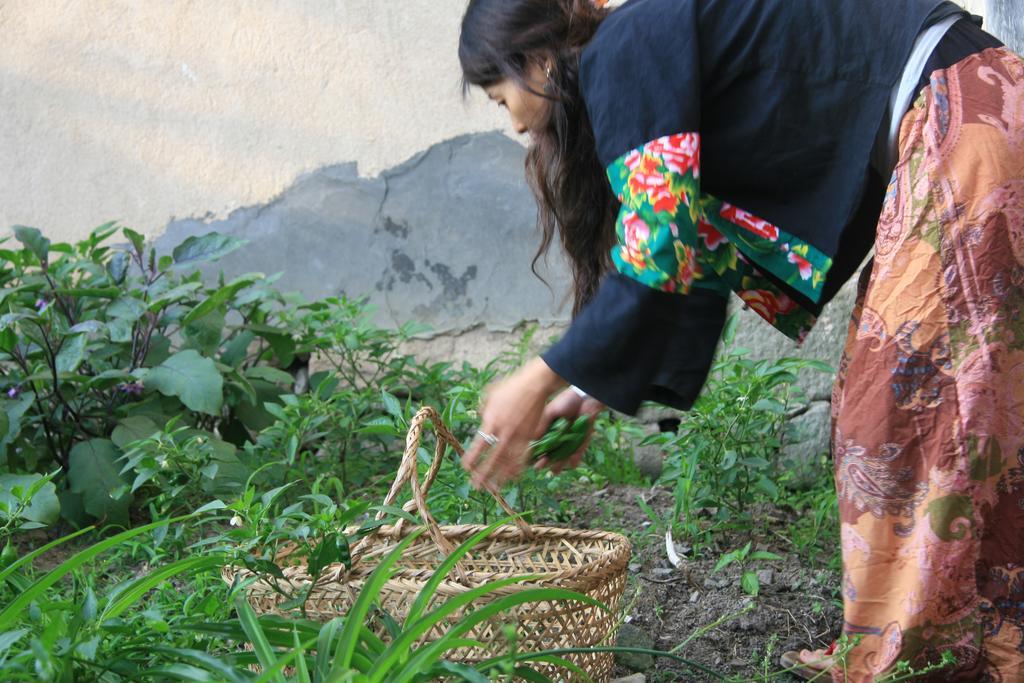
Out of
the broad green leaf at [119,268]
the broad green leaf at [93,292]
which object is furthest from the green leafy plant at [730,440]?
the broad green leaf at [119,268]

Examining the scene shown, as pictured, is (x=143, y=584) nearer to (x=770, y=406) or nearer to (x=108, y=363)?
(x=770, y=406)

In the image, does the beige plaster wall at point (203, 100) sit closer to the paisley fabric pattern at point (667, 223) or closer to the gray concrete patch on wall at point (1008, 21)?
the gray concrete patch on wall at point (1008, 21)

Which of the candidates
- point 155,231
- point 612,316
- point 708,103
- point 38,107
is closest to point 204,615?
point 612,316

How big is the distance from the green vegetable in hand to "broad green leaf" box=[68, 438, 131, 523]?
1591mm

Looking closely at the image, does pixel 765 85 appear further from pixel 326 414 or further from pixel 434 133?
pixel 434 133

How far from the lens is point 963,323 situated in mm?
1563

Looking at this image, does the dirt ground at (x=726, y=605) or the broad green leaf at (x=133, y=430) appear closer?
the dirt ground at (x=726, y=605)

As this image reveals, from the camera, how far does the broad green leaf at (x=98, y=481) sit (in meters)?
3.01

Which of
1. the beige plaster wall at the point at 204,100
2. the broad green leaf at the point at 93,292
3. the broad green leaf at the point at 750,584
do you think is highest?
the beige plaster wall at the point at 204,100

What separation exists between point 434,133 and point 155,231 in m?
1.11

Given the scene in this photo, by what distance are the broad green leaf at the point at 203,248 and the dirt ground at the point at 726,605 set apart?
1486 mm

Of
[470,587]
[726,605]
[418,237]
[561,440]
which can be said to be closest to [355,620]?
[470,587]

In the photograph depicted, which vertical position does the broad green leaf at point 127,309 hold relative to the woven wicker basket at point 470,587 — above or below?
above

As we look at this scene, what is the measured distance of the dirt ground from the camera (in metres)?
2.21
